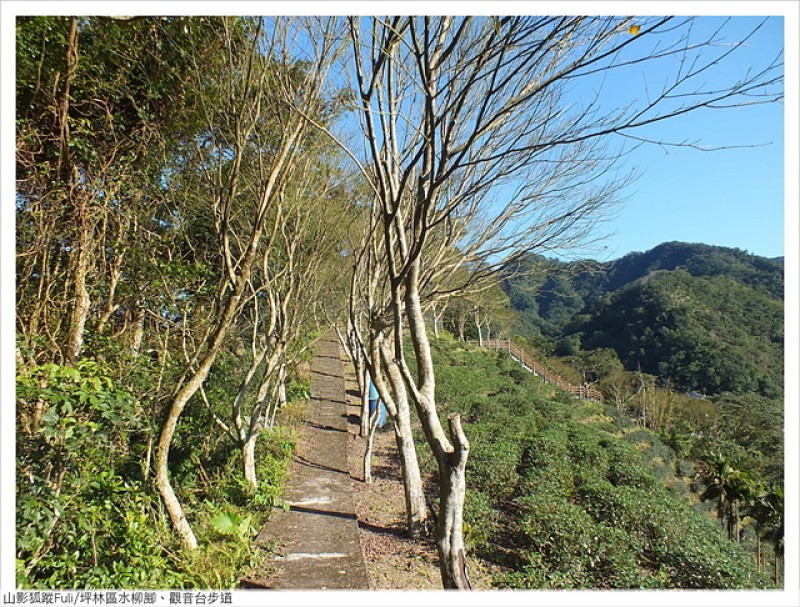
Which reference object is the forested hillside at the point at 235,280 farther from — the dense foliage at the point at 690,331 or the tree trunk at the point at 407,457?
the dense foliage at the point at 690,331

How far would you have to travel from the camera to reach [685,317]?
2456cm

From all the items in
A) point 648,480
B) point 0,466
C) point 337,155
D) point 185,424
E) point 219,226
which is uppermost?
point 337,155

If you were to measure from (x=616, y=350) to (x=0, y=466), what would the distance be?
104 ft

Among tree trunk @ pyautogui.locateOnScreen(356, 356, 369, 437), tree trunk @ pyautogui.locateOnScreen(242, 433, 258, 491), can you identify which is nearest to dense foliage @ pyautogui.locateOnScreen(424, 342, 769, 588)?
tree trunk @ pyautogui.locateOnScreen(356, 356, 369, 437)

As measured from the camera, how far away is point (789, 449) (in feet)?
7.02

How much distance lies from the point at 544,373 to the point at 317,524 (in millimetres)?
21042

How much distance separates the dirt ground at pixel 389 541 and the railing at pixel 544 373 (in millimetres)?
15634

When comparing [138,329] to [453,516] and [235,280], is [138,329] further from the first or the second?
[453,516]

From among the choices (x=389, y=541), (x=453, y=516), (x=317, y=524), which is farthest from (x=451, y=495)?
(x=389, y=541)

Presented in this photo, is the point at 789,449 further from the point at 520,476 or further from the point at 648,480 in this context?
the point at 648,480

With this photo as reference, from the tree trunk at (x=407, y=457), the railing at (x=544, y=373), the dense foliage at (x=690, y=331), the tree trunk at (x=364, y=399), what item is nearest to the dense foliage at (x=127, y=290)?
the tree trunk at (x=407, y=457)

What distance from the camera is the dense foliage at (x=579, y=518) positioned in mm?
4312

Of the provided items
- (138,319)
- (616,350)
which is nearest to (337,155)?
(138,319)

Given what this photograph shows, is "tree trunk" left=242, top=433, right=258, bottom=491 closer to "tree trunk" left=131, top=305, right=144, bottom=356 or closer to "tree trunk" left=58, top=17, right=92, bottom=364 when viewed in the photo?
"tree trunk" left=131, top=305, right=144, bottom=356
